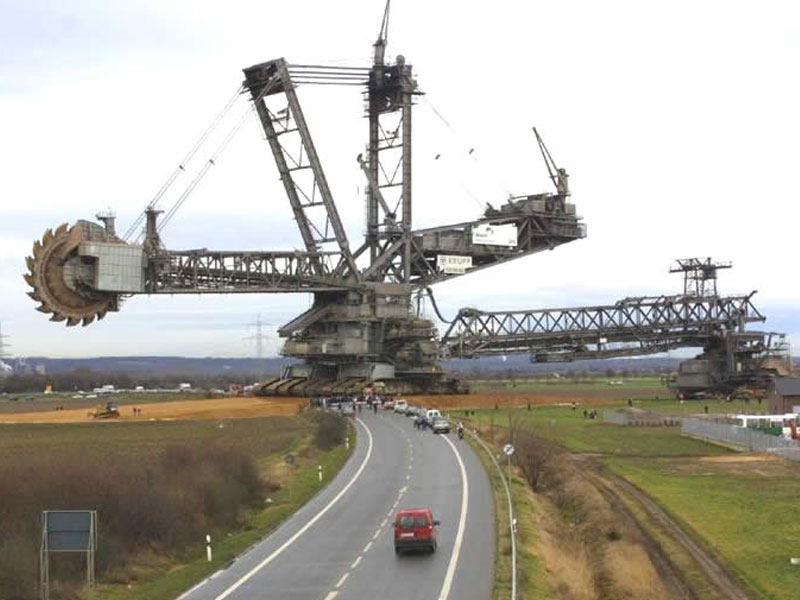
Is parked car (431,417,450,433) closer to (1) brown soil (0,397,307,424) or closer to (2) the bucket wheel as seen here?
(1) brown soil (0,397,307,424)

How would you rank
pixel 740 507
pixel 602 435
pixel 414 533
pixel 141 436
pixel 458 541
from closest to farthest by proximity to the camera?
pixel 414 533
pixel 458 541
pixel 740 507
pixel 141 436
pixel 602 435

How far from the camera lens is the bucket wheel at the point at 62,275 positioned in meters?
84.4

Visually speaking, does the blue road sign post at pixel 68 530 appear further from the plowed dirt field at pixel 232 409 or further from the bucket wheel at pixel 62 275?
the plowed dirt field at pixel 232 409

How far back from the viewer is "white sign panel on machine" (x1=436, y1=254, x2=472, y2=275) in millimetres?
106125

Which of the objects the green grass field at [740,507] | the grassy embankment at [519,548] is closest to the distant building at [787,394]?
the green grass field at [740,507]

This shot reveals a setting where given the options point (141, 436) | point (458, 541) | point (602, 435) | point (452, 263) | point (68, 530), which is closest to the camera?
point (68, 530)

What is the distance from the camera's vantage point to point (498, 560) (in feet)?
105

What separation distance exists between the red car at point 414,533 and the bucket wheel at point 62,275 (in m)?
60.7

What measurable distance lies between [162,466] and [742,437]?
4647 cm

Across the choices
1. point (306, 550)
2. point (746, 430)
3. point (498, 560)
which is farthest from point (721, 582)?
point (746, 430)

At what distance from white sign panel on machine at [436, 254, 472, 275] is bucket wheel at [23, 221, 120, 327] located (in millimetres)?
37369

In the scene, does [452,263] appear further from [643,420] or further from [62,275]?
[62,275]

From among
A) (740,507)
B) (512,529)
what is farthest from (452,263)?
(512,529)

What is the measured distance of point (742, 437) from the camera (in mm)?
73500
